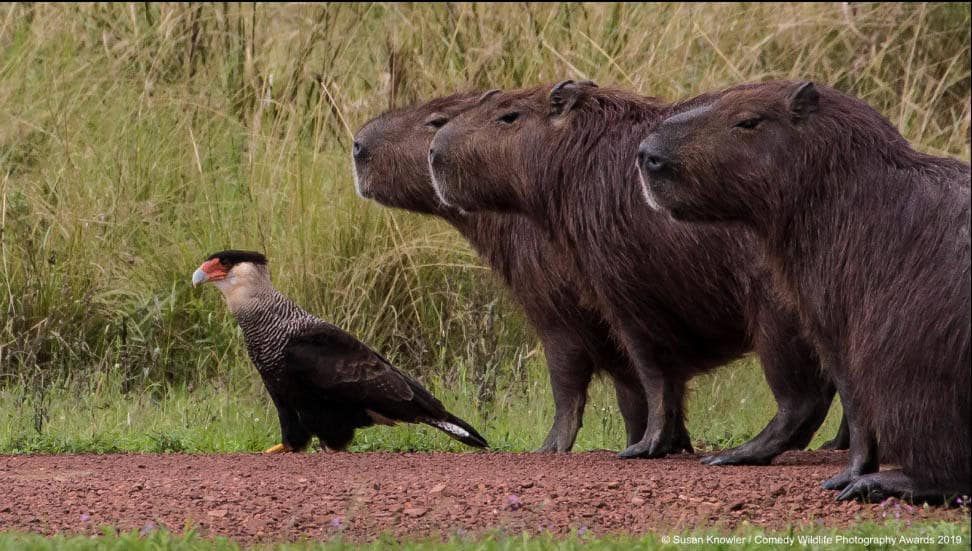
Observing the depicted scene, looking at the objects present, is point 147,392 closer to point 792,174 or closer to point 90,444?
point 90,444

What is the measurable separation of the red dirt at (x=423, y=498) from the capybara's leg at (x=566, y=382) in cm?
63

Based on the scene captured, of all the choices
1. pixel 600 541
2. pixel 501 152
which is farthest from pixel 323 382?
pixel 600 541

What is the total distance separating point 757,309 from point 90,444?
9.84 ft

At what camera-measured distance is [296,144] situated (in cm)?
911

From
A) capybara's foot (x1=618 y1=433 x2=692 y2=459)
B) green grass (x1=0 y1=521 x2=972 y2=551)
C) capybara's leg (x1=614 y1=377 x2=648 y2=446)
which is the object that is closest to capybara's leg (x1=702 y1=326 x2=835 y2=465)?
capybara's foot (x1=618 y1=433 x2=692 y2=459)

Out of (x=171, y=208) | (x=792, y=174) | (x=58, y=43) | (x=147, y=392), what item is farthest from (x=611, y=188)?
(x=58, y=43)

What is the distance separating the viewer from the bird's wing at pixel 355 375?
6.68 meters

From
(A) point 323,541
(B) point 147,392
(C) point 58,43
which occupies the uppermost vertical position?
(C) point 58,43

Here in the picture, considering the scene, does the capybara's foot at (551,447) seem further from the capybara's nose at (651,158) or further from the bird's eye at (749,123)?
the bird's eye at (749,123)

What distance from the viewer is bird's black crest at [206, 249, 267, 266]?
7.20 m

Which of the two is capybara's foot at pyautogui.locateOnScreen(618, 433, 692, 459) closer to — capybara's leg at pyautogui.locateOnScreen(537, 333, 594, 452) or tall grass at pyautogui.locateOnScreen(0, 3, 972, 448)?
capybara's leg at pyautogui.locateOnScreen(537, 333, 594, 452)

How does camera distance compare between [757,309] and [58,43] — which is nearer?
[757,309]

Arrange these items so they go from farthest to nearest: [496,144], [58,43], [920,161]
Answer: [58,43], [496,144], [920,161]

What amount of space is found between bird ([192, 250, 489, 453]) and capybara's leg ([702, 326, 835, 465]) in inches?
51.7
